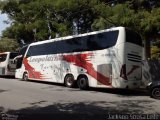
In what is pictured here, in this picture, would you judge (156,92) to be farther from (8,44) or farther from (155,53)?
(8,44)

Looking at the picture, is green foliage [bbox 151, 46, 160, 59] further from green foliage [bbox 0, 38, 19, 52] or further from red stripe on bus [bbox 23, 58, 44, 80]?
green foliage [bbox 0, 38, 19, 52]

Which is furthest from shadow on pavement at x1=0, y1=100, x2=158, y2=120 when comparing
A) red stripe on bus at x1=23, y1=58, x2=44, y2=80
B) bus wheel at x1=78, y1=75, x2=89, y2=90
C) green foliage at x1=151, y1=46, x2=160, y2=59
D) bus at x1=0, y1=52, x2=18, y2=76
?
green foliage at x1=151, y1=46, x2=160, y2=59

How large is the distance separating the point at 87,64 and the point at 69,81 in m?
2.18

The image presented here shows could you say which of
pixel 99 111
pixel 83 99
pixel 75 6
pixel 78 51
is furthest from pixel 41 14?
Result: pixel 99 111

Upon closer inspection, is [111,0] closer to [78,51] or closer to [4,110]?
[78,51]

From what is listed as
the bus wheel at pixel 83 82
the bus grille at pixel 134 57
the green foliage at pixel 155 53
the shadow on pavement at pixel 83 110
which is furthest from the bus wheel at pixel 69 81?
the green foliage at pixel 155 53

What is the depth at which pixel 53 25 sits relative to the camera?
85.0ft

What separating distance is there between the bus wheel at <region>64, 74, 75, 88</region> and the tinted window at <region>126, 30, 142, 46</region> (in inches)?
173

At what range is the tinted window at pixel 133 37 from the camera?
19.0m

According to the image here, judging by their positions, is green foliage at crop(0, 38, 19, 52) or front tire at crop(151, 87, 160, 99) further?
green foliage at crop(0, 38, 19, 52)

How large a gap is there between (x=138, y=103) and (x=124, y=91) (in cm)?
555

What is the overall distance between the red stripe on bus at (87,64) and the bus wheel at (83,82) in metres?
0.58

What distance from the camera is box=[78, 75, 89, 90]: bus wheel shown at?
20.7m

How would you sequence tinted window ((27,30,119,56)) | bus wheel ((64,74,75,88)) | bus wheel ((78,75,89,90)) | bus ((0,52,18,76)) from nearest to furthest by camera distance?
1. tinted window ((27,30,119,56))
2. bus wheel ((78,75,89,90))
3. bus wheel ((64,74,75,88))
4. bus ((0,52,18,76))
